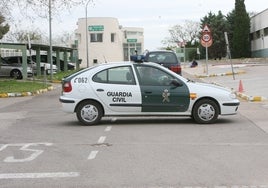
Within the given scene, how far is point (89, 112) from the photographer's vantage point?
39.9 ft

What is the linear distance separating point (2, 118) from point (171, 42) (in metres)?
109

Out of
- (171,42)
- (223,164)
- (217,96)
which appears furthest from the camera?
(171,42)

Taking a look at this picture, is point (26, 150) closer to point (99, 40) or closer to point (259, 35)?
point (259, 35)

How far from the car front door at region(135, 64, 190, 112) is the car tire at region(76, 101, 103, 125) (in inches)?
42.7

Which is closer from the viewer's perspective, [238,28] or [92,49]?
[238,28]

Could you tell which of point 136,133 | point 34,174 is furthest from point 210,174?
point 136,133

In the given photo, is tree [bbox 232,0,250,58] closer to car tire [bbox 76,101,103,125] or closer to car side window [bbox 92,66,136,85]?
car side window [bbox 92,66,136,85]

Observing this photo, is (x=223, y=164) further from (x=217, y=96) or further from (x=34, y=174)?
(x=217, y=96)

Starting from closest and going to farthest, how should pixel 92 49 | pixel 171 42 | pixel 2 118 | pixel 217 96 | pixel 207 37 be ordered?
1. pixel 217 96
2. pixel 2 118
3. pixel 207 37
4. pixel 92 49
5. pixel 171 42

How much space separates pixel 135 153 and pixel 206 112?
3.85 m

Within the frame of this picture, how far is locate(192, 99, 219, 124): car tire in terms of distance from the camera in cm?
1203

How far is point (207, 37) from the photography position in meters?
32.7

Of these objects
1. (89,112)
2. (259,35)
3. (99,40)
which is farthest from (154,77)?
(99,40)

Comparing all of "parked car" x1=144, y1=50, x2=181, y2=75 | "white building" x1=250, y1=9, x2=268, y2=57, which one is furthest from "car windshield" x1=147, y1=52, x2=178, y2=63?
"white building" x1=250, y1=9, x2=268, y2=57
